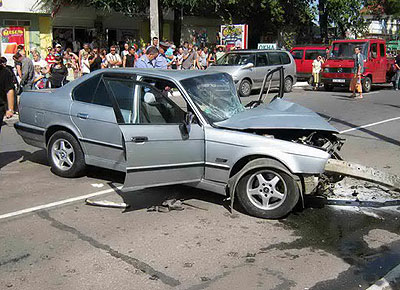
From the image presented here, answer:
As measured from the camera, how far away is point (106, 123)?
236 inches

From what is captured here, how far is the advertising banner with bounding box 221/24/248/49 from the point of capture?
2408 centimetres

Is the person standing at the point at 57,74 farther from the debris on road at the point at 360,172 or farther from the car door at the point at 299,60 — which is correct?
the car door at the point at 299,60

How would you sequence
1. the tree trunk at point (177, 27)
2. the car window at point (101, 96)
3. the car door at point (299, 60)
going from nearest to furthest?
the car window at point (101, 96)
the car door at point (299, 60)
the tree trunk at point (177, 27)

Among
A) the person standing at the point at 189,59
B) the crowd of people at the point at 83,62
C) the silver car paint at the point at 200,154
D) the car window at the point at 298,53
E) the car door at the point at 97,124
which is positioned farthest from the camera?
the car window at the point at 298,53

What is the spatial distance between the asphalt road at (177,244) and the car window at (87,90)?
1.16m

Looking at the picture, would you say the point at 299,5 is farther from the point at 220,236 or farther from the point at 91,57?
the point at 220,236

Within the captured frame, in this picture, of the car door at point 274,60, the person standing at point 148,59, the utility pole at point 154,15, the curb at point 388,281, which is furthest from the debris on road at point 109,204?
the car door at point 274,60

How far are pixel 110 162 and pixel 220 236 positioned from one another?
200 centimetres

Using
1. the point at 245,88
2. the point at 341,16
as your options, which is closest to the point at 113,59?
the point at 245,88

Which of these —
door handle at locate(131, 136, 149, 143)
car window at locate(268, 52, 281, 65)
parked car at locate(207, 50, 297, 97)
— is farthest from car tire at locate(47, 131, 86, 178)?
car window at locate(268, 52, 281, 65)

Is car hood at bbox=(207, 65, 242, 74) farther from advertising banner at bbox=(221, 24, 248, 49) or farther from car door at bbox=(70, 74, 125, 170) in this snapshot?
car door at bbox=(70, 74, 125, 170)

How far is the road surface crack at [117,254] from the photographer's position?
3.87 m

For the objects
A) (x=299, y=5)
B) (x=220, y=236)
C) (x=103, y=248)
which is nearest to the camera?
(x=103, y=248)

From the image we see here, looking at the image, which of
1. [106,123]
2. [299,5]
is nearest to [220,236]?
[106,123]
